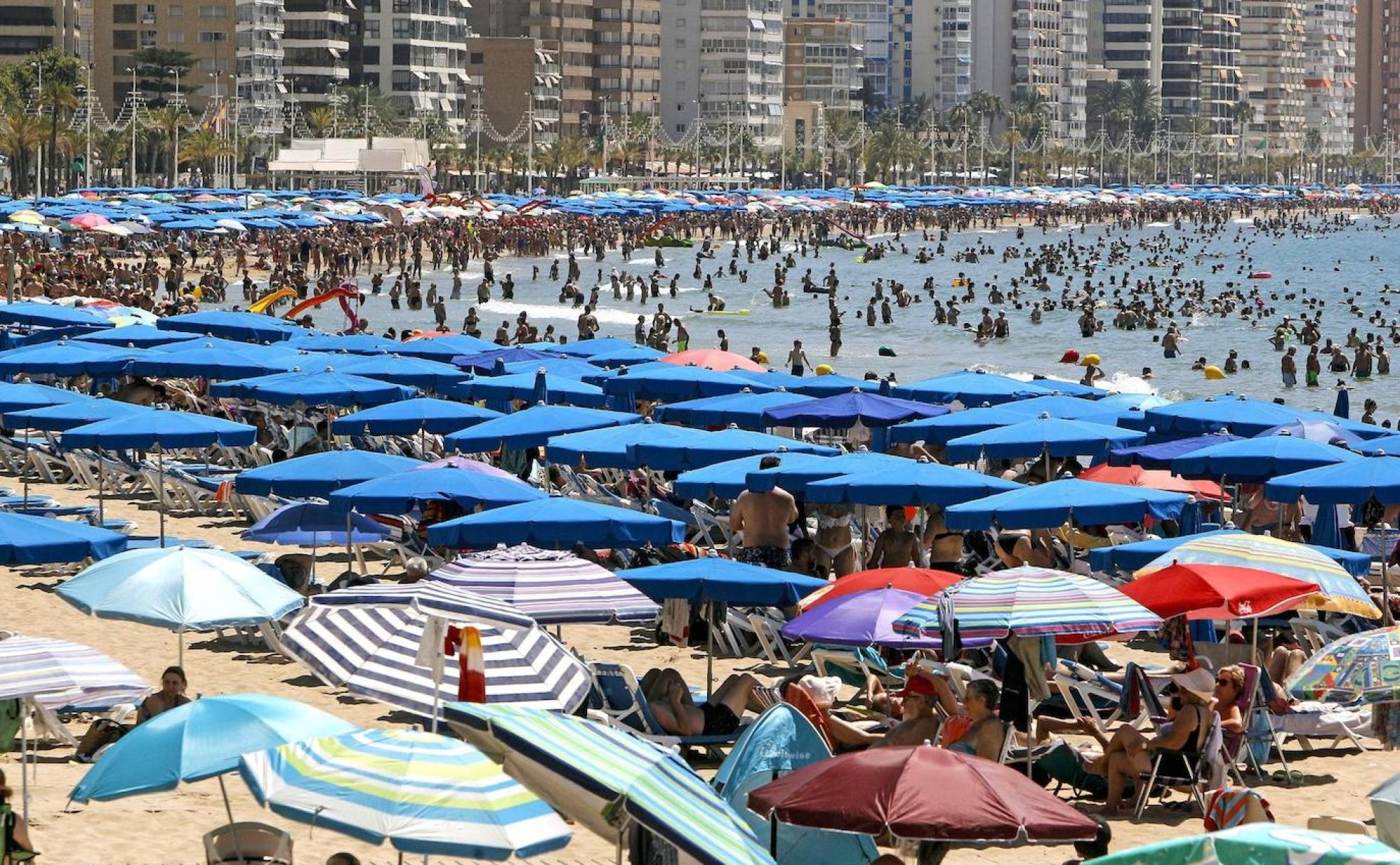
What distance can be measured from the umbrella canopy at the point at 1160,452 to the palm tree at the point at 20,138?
86.5 m

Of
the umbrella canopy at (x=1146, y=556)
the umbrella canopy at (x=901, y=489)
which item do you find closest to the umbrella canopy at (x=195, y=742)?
the umbrella canopy at (x=1146, y=556)

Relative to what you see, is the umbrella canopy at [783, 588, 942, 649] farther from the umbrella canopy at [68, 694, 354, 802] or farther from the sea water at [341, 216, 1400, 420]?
the sea water at [341, 216, 1400, 420]

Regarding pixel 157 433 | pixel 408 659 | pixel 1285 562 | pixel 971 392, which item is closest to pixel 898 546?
pixel 1285 562

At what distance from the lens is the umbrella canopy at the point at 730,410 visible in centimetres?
2089

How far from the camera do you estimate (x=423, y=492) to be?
1512 centimetres

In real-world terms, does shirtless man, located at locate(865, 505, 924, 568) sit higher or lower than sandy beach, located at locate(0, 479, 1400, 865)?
higher

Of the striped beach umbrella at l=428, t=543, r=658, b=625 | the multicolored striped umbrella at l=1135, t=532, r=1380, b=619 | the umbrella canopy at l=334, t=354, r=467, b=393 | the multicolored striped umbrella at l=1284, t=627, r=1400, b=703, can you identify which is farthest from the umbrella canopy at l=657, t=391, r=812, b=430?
the multicolored striped umbrella at l=1284, t=627, r=1400, b=703

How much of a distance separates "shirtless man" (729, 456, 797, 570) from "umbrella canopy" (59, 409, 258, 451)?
4.40 metres

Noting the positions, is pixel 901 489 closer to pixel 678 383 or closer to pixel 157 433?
pixel 157 433

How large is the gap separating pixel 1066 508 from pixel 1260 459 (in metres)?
3.32

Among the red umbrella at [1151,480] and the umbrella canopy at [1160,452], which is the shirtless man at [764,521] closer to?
the red umbrella at [1151,480]

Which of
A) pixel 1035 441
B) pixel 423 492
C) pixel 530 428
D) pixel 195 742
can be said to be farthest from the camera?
pixel 530 428

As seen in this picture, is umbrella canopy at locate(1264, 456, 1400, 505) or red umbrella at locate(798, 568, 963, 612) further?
umbrella canopy at locate(1264, 456, 1400, 505)

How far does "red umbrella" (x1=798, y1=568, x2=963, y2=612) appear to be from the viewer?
41.4ft
